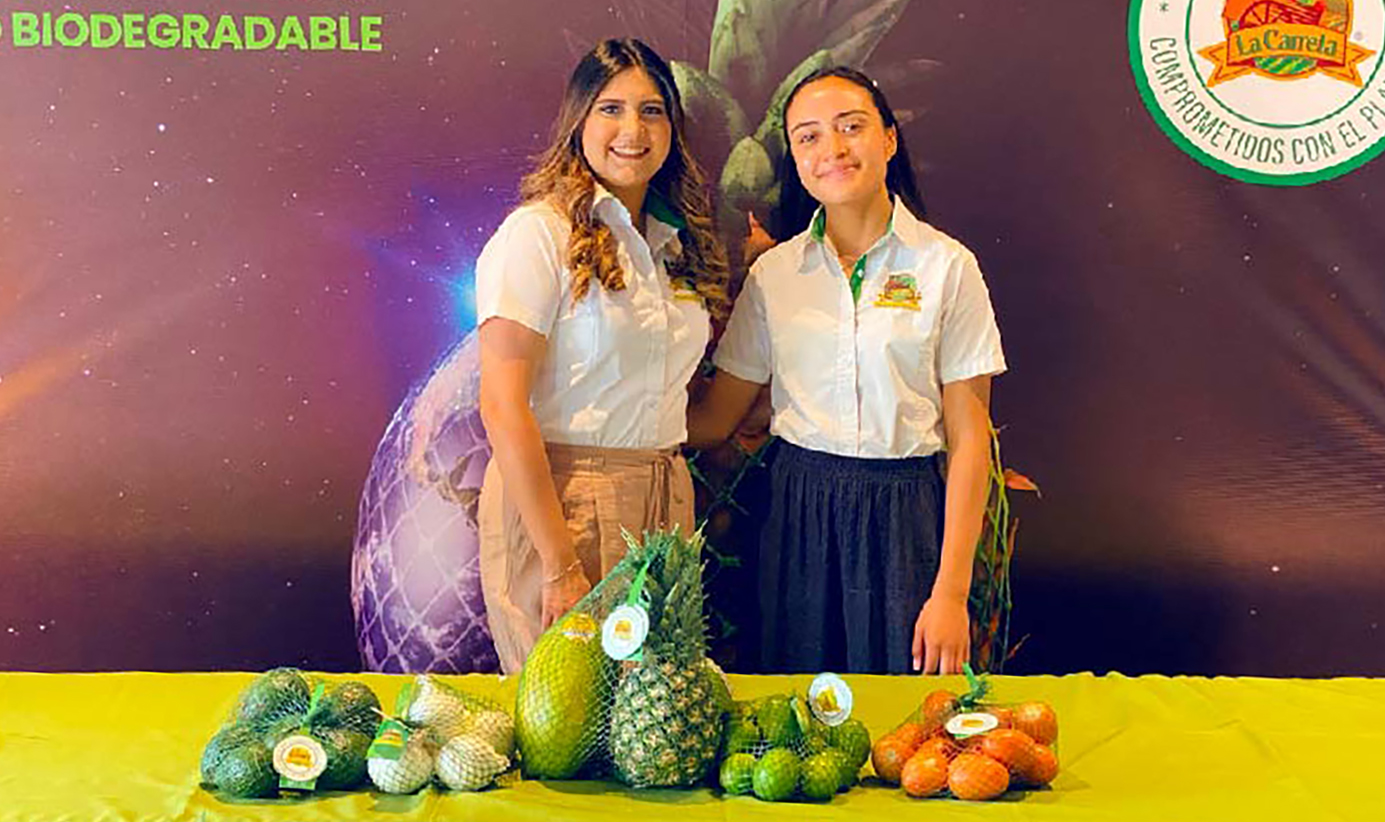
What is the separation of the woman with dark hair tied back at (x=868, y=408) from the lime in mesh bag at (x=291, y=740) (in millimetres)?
1234

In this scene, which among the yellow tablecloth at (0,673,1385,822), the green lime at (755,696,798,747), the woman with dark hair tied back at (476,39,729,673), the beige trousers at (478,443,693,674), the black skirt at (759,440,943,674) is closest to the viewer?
the yellow tablecloth at (0,673,1385,822)

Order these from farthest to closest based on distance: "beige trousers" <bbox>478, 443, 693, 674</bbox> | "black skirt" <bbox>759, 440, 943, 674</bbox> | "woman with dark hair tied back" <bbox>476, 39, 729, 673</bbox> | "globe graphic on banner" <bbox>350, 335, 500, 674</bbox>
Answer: "globe graphic on banner" <bbox>350, 335, 500, 674</bbox>, "black skirt" <bbox>759, 440, 943, 674</bbox>, "beige trousers" <bbox>478, 443, 693, 674</bbox>, "woman with dark hair tied back" <bbox>476, 39, 729, 673</bbox>

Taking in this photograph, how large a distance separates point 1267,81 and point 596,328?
1709mm

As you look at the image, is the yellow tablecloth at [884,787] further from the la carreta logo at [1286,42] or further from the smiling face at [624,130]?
the la carreta logo at [1286,42]

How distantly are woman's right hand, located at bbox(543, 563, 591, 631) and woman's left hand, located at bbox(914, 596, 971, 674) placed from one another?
68cm

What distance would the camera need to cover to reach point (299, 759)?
1.90 m

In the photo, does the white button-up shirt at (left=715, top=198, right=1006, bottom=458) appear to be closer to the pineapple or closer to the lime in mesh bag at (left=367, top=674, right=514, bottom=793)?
the pineapple

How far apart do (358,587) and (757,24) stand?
1.58 meters

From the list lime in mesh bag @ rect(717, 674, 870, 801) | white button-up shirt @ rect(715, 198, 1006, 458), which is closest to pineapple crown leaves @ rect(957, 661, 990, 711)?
lime in mesh bag @ rect(717, 674, 870, 801)

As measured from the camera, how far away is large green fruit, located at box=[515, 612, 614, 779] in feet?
6.40

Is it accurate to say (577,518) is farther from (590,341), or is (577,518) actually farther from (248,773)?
(248,773)

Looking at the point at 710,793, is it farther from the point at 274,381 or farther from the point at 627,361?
the point at 274,381

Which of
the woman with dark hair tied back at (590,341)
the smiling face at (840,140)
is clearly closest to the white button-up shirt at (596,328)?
the woman with dark hair tied back at (590,341)

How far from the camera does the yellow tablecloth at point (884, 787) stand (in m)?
1.86
